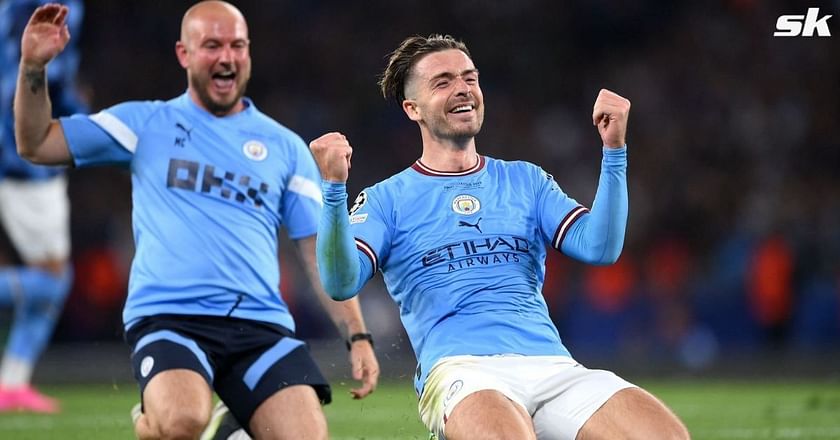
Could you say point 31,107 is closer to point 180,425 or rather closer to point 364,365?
point 180,425

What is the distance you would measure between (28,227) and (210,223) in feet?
16.1

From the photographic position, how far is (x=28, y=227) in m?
10.4

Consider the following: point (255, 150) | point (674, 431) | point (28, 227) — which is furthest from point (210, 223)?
point (28, 227)

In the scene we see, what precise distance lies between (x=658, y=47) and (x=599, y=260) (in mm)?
15381

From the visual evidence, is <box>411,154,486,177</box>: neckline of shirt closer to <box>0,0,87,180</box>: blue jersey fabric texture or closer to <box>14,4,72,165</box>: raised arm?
<box>14,4,72,165</box>: raised arm

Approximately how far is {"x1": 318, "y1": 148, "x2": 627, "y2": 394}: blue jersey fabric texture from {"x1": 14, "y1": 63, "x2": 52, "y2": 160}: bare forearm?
5.24 ft

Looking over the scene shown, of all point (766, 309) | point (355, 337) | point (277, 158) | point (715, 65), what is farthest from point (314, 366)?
point (715, 65)

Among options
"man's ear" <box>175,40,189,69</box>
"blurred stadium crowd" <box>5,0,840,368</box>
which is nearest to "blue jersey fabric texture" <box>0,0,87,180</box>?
"man's ear" <box>175,40,189,69</box>

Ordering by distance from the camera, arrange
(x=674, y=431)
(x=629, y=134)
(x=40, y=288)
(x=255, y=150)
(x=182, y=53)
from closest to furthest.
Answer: (x=674, y=431), (x=255, y=150), (x=182, y=53), (x=40, y=288), (x=629, y=134)

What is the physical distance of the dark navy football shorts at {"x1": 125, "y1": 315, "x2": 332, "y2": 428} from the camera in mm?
5652

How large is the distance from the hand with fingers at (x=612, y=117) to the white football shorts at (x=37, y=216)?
21.5 feet

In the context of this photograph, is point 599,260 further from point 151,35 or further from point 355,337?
point 151,35

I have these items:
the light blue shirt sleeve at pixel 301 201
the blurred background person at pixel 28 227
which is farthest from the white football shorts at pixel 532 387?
the blurred background person at pixel 28 227

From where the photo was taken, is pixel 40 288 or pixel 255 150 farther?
pixel 40 288
